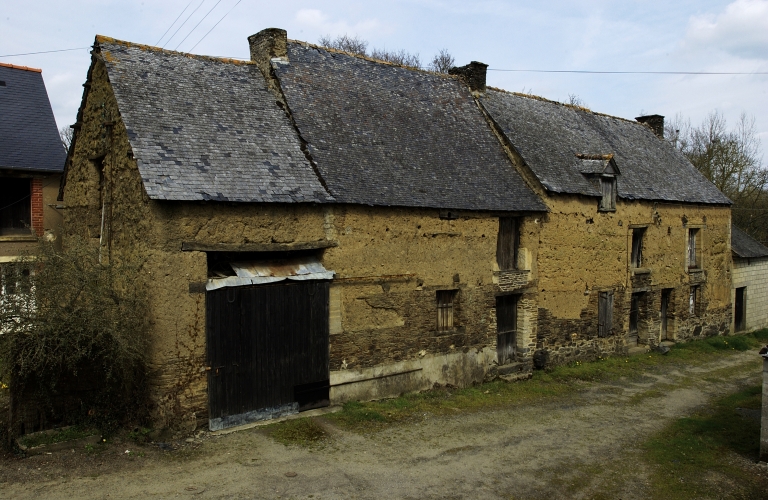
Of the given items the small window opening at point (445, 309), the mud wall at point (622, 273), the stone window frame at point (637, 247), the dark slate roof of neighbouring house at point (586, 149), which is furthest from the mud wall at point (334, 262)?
the stone window frame at point (637, 247)

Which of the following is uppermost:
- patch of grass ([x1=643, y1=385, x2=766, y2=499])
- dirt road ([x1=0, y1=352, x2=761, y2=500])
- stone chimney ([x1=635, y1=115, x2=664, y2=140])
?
stone chimney ([x1=635, y1=115, x2=664, y2=140])

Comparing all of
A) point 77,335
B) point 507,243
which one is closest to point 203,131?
point 77,335

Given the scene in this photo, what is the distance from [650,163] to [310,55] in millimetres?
12569

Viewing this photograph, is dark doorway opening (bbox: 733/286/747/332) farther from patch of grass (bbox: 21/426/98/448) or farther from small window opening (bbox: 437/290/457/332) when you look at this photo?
patch of grass (bbox: 21/426/98/448)

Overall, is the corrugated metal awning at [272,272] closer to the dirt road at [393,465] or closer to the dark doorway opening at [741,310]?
the dirt road at [393,465]

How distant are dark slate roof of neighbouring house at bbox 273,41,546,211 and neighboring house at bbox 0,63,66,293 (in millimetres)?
8084

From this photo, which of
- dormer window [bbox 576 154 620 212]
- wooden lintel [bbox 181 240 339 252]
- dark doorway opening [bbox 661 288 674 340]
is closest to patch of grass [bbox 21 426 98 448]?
wooden lintel [bbox 181 240 339 252]

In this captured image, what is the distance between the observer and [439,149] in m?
14.8

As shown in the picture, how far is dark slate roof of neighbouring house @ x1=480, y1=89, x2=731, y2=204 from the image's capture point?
16.5 metres

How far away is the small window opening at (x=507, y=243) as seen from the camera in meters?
14.8

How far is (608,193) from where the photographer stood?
17344 mm

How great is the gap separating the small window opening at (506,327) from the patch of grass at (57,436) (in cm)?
918

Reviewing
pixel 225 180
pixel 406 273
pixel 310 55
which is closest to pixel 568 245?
pixel 406 273

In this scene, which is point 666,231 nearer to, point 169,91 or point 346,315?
point 346,315
